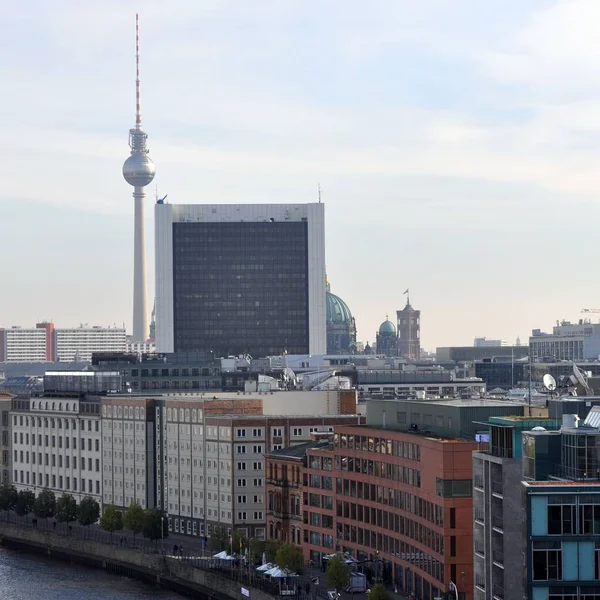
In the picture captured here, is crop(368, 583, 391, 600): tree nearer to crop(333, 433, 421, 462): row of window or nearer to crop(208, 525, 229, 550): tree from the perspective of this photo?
crop(333, 433, 421, 462): row of window

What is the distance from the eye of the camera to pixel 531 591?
91875 mm

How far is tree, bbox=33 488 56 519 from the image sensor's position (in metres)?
193

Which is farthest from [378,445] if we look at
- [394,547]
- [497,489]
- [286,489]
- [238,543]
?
[497,489]

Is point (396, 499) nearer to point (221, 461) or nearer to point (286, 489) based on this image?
point (286, 489)

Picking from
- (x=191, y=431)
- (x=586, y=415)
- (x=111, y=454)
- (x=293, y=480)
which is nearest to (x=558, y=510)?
(x=586, y=415)

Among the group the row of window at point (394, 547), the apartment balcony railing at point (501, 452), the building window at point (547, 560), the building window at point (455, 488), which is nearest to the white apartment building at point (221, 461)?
the row of window at point (394, 547)

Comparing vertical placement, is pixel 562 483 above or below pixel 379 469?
above

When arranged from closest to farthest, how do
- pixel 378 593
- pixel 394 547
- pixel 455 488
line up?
pixel 455 488 < pixel 378 593 < pixel 394 547

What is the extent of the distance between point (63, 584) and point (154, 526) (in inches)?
660

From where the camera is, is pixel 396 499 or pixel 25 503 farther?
pixel 25 503

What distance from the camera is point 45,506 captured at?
19325 cm

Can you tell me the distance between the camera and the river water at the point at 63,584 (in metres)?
147

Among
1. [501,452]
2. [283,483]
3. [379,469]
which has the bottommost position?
[283,483]

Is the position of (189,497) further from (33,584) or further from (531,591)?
(531,591)
